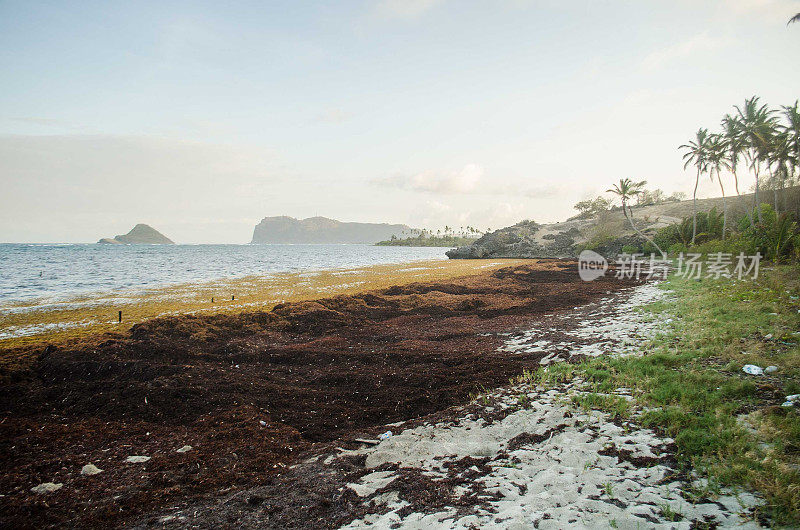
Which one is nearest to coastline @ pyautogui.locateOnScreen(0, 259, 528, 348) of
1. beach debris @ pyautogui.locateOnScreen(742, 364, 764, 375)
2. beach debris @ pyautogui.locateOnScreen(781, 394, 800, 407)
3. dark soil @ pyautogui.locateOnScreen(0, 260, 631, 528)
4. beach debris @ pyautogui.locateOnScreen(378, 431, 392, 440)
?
dark soil @ pyautogui.locateOnScreen(0, 260, 631, 528)

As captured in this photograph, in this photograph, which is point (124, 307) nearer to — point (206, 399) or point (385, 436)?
point (206, 399)

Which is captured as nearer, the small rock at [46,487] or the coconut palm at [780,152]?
the small rock at [46,487]

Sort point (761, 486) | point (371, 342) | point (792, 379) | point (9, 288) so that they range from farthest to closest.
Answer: point (9, 288)
point (371, 342)
point (792, 379)
point (761, 486)

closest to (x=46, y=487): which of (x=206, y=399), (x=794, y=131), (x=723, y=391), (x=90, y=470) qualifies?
(x=90, y=470)

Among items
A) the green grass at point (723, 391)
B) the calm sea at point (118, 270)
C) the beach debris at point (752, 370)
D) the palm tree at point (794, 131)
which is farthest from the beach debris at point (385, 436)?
the palm tree at point (794, 131)

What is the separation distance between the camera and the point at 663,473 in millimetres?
3852

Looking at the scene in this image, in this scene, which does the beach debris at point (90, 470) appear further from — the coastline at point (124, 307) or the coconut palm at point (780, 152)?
the coconut palm at point (780, 152)

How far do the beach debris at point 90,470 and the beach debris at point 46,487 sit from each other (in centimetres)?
25

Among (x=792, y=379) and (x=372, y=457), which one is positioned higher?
(x=792, y=379)

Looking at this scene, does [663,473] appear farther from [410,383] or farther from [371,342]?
[371,342]

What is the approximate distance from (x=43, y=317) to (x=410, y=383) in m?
14.8

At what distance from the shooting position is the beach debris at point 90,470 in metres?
4.58

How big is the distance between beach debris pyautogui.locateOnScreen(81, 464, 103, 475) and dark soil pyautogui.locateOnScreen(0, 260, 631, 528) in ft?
0.24

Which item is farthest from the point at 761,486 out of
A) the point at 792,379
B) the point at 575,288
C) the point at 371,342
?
the point at 575,288
